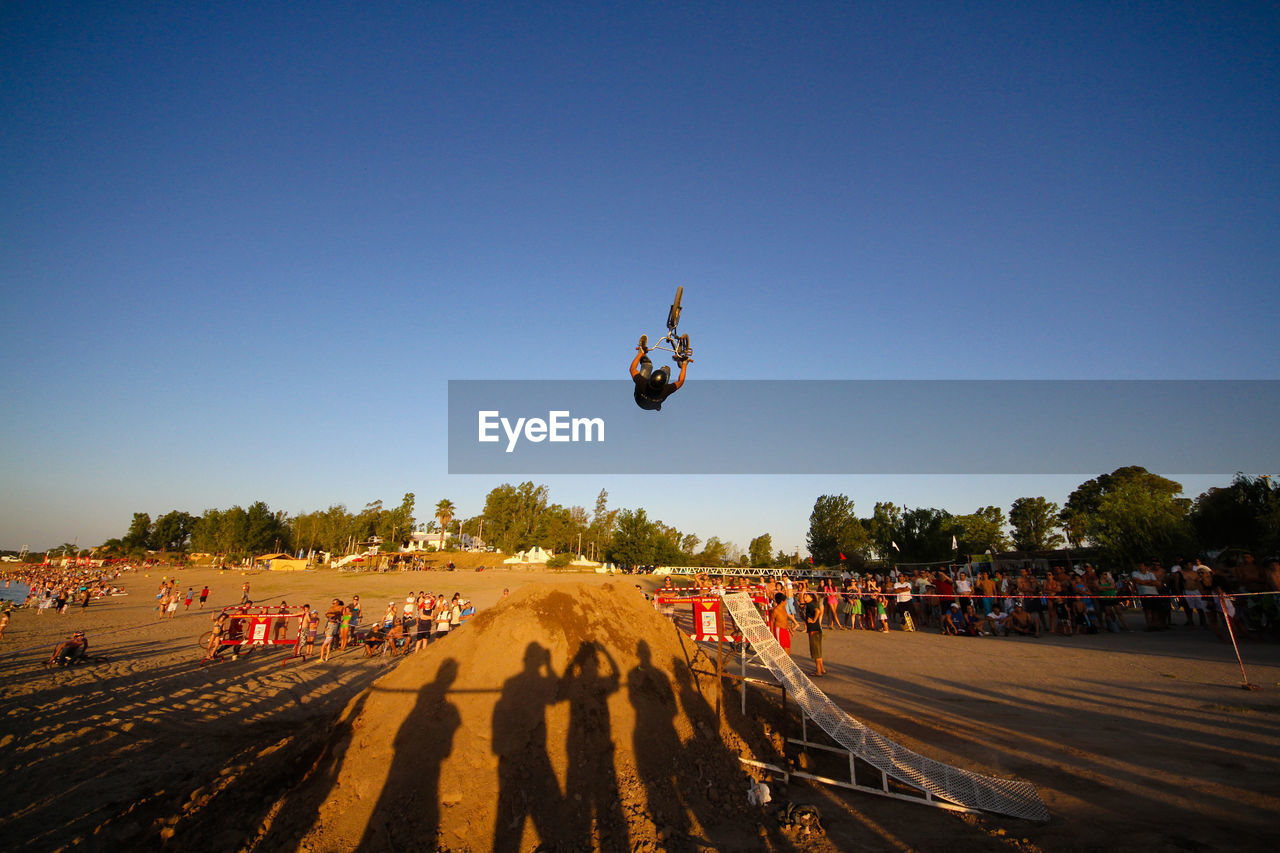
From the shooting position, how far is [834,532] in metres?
78.8

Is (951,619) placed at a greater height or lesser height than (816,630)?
lesser

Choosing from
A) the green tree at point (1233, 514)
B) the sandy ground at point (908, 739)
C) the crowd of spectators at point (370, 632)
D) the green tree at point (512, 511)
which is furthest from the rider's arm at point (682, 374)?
the green tree at point (512, 511)

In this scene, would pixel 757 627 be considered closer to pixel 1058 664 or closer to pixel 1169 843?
pixel 1169 843

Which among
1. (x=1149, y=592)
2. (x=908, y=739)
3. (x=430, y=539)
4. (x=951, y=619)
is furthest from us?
(x=430, y=539)

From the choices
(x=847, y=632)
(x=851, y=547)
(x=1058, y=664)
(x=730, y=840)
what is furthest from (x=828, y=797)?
(x=851, y=547)

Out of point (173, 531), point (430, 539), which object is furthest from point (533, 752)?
point (173, 531)

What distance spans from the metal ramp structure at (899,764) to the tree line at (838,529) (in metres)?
23.2

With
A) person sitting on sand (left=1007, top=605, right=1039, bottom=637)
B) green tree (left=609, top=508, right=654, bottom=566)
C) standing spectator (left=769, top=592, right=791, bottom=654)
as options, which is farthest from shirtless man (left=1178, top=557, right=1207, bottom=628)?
green tree (left=609, top=508, right=654, bottom=566)

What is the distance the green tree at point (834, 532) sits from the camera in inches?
2987

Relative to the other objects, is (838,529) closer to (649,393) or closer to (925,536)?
(925,536)

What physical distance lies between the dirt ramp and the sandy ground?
50 centimetres

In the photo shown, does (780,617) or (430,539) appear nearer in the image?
(780,617)

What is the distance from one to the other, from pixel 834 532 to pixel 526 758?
78360 millimetres

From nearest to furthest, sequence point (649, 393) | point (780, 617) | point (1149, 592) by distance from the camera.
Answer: point (649, 393), point (780, 617), point (1149, 592)
